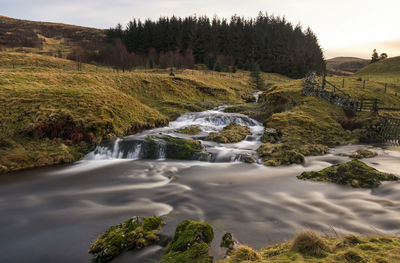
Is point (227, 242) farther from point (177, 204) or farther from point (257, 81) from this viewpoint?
point (257, 81)

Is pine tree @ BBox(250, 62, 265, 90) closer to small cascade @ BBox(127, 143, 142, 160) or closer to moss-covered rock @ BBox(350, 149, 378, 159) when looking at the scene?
moss-covered rock @ BBox(350, 149, 378, 159)

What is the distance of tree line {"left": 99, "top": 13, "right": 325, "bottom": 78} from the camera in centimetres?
9362

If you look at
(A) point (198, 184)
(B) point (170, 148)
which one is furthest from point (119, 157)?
(A) point (198, 184)

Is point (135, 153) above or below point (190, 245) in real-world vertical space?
below

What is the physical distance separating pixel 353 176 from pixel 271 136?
27.5 feet

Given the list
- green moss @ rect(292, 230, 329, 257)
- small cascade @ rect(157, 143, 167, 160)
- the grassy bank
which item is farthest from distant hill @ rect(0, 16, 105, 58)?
Result: green moss @ rect(292, 230, 329, 257)

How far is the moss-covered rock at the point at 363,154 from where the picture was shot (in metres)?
16.1

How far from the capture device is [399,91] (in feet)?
127

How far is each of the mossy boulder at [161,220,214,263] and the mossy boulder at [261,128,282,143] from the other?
45.5ft

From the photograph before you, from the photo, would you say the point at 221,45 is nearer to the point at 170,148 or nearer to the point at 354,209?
the point at 170,148

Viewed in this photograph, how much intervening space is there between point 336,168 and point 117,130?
15.3 meters

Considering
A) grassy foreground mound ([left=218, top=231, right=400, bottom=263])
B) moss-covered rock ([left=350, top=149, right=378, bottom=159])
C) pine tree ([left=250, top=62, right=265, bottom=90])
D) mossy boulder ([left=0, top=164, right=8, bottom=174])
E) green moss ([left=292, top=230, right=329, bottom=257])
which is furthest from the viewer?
pine tree ([left=250, top=62, right=265, bottom=90])

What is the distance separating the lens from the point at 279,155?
15.8m

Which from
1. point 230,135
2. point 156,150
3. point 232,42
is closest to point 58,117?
point 156,150
